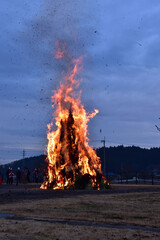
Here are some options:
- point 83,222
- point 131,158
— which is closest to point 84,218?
point 83,222

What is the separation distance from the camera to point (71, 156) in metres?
33.1

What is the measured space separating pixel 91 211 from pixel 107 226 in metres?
3.97

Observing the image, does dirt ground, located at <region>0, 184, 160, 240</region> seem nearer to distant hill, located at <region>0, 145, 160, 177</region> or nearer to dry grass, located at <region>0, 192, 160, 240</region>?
dry grass, located at <region>0, 192, 160, 240</region>

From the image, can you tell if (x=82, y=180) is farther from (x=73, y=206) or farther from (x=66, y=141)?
(x=73, y=206)

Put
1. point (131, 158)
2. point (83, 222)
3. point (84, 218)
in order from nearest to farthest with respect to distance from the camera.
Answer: point (83, 222) → point (84, 218) → point (131, 158)

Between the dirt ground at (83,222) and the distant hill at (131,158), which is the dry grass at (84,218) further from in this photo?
the distant hill at (131,158)

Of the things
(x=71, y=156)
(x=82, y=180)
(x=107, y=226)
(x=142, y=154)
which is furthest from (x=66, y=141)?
(x=142, y=154)

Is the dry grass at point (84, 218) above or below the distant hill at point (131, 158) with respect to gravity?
below

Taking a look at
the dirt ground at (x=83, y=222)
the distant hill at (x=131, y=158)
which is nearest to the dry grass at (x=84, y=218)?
the dirt ground at (x=83, y=222)

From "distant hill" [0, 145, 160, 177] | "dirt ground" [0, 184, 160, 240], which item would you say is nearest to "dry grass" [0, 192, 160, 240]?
"dirt ground" [0, 184, 160, 240]

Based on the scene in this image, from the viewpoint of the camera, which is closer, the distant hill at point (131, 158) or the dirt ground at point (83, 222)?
the dirt ground at point (83, 222)

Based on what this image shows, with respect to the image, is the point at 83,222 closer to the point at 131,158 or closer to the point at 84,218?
the point at 84,218

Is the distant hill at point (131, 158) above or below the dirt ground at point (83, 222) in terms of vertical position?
above

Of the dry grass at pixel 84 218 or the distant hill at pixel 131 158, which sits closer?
the dry grass at pixel 84 218
